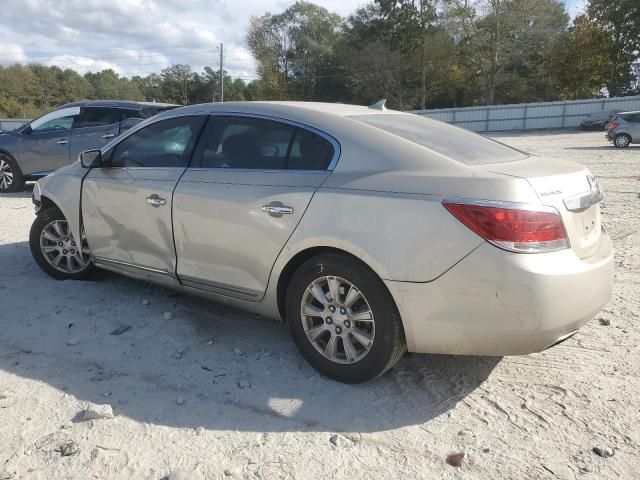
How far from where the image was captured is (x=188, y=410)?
10.0ft

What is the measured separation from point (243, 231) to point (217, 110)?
3.40 feet

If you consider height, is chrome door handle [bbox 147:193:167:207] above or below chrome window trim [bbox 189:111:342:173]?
below

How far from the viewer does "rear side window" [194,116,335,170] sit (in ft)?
11.2

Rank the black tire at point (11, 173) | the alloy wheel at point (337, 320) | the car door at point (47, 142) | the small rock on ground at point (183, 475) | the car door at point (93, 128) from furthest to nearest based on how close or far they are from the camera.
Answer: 1. the black tire at point (11, 173)
2. the car door at point (47, 142)
3. the car door at point (93, 128)
4. the alloy wheel at point (337, 320)
5. the small rock on ground at point (183, 475)

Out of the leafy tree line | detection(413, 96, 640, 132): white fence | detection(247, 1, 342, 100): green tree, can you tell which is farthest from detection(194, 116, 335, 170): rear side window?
detection(247, 1, 342, 100): green tree

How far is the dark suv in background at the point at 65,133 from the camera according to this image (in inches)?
397

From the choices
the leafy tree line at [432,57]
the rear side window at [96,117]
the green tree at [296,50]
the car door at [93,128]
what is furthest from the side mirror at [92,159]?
the green tree at [296,50]

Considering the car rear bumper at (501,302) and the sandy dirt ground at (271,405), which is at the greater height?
the car rear bumper at (501,302)

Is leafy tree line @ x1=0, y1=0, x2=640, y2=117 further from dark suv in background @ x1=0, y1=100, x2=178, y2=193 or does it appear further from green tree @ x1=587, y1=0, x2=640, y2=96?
dark suv in background @ x1=0, y1=100, x2=178, y2=193

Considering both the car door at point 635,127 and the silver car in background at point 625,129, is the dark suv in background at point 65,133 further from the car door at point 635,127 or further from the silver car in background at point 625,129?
the car door at point 635,127

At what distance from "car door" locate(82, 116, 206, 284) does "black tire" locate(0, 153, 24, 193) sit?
695 centimetres

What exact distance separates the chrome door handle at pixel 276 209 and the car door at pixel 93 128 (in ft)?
25.1

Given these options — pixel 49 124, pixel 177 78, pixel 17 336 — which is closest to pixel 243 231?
pixel 17 336

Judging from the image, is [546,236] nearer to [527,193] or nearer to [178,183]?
[527,193]
